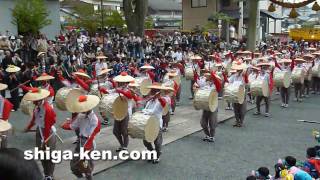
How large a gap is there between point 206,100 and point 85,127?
3966 mm

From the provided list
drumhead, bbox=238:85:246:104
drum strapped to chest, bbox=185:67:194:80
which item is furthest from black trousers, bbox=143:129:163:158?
drum strapped to chest, bbox=185:67:194:80

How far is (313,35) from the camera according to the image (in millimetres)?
36125

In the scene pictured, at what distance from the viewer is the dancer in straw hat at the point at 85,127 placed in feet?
22.9

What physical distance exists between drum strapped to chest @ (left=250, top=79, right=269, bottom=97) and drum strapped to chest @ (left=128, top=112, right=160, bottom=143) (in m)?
5.77

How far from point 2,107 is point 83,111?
6.76ft

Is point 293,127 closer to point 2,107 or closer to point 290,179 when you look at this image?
point 290,179

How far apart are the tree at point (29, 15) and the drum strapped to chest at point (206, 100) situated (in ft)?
40.0

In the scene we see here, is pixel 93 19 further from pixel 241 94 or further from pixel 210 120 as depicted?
pixel 210 120

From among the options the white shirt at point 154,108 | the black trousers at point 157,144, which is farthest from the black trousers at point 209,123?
the white shirt at point 154,108

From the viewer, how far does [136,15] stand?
2767cm

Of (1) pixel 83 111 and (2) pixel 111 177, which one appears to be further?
(2) pixel 111 177

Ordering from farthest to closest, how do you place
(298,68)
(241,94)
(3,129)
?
(298,68), (241,94), (3,129)

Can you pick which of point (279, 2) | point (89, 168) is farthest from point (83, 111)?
point (279, 2)

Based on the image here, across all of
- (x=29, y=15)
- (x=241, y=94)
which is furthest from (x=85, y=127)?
(x=29, y=15)
